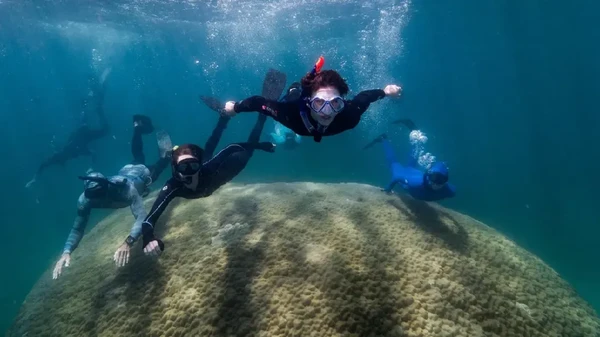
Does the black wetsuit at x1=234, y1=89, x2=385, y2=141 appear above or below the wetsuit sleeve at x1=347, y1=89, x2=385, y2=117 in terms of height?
below

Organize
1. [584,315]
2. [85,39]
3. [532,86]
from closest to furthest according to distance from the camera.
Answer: [584,315] → [85,39] → [532,86]

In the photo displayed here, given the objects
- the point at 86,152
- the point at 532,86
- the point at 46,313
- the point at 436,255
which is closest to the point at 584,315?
the point at 436,255

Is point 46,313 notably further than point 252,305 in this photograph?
Yes

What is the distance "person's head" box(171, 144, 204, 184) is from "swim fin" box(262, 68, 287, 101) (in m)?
4.31

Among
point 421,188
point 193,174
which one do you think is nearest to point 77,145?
point 193,174

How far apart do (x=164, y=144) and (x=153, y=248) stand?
6.84 meters

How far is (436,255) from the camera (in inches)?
192

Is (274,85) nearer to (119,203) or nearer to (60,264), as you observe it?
(119,203)

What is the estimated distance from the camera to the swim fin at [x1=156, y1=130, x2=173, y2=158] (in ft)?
34.0

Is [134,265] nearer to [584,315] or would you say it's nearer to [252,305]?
[252,305]

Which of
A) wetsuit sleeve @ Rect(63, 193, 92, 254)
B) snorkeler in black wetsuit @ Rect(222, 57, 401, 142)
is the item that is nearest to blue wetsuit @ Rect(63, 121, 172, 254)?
wetsuit sleeve @ Rect(63, 193, 92, 254)

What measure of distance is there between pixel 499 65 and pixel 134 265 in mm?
61802

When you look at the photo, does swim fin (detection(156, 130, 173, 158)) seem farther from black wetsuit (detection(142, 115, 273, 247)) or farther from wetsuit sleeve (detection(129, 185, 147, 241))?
wetsuit sleeve (detection(129, 185, 147, 241))

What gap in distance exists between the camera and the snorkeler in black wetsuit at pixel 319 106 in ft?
16.3
